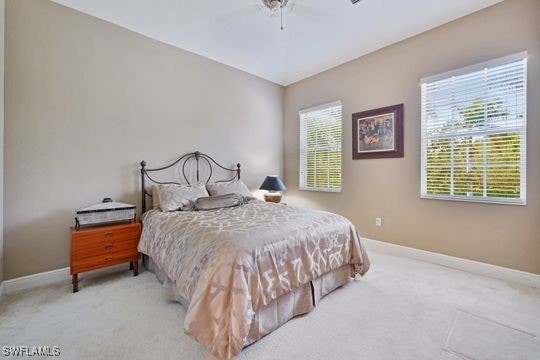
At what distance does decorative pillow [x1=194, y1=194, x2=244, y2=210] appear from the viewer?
2.74m

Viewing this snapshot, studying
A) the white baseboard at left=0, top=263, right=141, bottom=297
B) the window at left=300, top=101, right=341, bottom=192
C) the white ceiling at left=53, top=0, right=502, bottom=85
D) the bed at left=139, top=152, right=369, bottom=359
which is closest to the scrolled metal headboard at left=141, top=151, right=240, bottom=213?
the bed at left=139, top=152, right=369, bottom=359

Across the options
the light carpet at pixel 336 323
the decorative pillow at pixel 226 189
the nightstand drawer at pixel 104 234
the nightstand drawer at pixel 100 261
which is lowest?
the light carpet at pixel 336 323

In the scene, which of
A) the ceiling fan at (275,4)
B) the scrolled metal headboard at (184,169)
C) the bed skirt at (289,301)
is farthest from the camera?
the scrolled metal headboard at (184,169)

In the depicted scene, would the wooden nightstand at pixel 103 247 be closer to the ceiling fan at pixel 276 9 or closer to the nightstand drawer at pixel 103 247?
the nightstand drawer at pixel 103 247

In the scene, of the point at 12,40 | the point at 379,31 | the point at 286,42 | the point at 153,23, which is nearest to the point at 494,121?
the point at 379,31

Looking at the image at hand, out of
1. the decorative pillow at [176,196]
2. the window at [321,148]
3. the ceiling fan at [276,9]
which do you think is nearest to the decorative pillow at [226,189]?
the decorative pillow at [176,196]

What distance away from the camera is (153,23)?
9.42ft

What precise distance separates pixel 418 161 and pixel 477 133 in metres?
0.64

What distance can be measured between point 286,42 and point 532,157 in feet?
10.2

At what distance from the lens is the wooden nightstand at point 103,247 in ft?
7.32

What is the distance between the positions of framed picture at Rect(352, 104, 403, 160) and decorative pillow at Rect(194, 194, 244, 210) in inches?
79.2

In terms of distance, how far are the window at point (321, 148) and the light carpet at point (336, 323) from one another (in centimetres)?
200

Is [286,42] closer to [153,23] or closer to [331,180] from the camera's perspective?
[153,23]

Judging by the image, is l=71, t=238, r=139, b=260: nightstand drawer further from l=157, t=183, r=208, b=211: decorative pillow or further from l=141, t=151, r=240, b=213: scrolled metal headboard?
l=141, t=151, r=240, b=213: scrolled metal headboard
